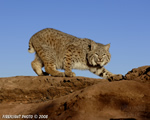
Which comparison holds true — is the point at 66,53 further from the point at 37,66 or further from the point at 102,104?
the point at 102,104

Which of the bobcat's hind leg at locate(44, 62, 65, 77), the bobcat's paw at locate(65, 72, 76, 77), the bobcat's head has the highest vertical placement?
the bobcat's head

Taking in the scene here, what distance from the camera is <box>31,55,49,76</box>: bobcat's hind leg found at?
10117 mm

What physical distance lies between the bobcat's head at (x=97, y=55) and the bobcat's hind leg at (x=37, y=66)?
1851mm

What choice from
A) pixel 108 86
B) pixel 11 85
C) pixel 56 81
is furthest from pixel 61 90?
pixel 108 86

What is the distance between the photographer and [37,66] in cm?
1022

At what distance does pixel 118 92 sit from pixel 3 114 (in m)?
2.70

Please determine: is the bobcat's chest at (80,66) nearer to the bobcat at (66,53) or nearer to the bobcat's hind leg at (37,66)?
the bobcat at (66,53)

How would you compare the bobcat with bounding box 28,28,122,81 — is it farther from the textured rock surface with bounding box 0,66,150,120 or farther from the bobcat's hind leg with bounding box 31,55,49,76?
the textured rock surface with bounding box 0,66,150,120

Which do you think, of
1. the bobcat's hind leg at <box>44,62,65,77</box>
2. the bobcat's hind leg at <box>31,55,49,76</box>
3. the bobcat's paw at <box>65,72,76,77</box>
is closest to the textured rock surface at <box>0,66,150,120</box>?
the bobcat's paw at <box>65,72,76,77</box>

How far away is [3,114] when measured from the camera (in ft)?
19.8

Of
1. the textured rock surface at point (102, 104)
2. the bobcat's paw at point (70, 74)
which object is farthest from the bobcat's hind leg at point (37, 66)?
the textured rock surface at point (102, 104)

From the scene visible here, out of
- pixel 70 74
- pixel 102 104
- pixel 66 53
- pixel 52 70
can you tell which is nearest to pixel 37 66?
pixel 52 70

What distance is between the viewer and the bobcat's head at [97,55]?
395 inches

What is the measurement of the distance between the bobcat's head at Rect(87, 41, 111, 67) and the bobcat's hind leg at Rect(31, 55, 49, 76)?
185 centimetres
